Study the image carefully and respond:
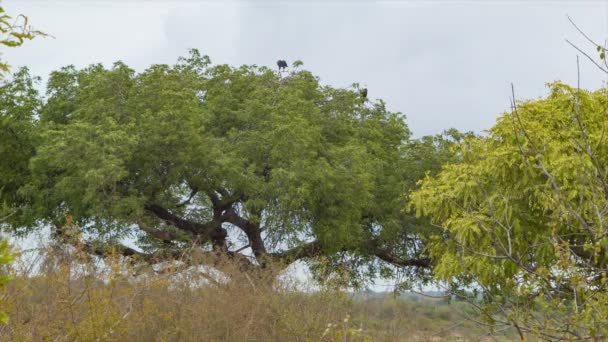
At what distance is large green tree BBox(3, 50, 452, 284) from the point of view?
65.9 feet

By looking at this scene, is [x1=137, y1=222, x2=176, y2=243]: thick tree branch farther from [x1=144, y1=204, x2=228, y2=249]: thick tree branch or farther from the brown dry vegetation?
the brown dry vegetation

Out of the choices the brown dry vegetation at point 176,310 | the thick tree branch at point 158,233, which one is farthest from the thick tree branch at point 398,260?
the brown dry vegetation at point 176,310

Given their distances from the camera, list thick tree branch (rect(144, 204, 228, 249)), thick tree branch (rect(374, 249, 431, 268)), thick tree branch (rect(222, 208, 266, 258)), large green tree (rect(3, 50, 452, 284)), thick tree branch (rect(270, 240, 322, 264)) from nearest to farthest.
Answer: large green tree (rect(3, 50, 452, 284)) → thick tree branch (rect(270, 240, 322, 264)) → thick tree branch (rect(144, 204, 228, 249)) → thick tree branch (rect(222, 208, 266, 258)) → thick tree branch (rect(374, 249, 431, 268))

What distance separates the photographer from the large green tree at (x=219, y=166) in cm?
2008

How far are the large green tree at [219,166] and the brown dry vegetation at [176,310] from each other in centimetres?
537

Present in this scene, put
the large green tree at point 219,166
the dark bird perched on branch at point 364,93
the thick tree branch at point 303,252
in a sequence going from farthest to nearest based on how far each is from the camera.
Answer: the dark bird perched on branch at point 364,93 < the thick tree branch at point 303,252 < the large green tree at point 219,166

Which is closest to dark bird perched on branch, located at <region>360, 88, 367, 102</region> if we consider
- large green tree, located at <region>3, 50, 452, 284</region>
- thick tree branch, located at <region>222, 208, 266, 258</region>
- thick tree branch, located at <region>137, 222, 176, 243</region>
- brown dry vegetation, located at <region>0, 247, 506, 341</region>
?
large green tree, located at <region>3, 50, 452, 284</region>

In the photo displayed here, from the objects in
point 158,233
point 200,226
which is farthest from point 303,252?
point 158,233

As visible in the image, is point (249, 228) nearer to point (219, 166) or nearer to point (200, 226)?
point (200, 226)

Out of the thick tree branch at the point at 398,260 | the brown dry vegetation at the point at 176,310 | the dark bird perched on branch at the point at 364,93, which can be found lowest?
the brown dry vegetation at the point at 176,310

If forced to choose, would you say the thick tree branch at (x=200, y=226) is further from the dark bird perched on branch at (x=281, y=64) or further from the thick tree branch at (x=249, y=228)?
the dark bird perched on branch at (x=281, y=64)

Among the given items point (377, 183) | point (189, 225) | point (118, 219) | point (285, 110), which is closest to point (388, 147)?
point (377, 183)

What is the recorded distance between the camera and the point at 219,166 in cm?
2012

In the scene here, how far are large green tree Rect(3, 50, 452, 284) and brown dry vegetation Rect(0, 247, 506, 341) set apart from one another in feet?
17.6
